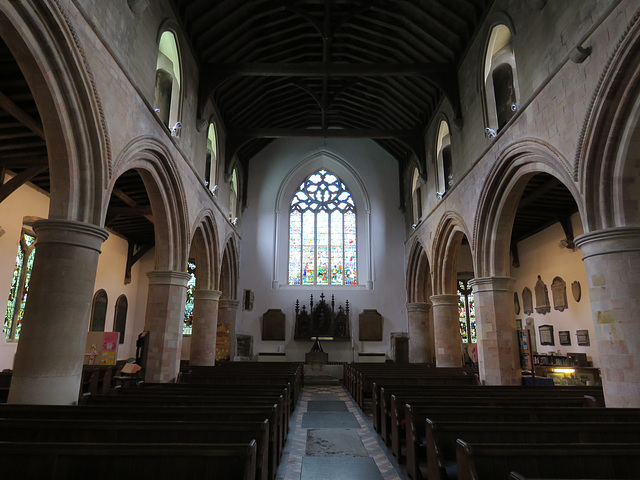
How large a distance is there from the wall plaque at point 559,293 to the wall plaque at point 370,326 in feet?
18.7

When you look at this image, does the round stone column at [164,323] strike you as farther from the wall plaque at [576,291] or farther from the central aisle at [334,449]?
the wall plaque at [576,291]

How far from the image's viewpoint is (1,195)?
27.5 ft

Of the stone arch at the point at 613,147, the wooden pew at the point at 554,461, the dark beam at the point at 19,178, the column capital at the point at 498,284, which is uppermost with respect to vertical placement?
the dark beam at the point at 19,178

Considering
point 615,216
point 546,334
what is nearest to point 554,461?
point 615,216

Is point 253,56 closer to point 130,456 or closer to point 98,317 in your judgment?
point 98,317

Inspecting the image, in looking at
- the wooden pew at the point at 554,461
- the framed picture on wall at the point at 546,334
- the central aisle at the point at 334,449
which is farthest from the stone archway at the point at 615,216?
the framed picture on wall at the point at 546,334

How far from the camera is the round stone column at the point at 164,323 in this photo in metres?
8.07

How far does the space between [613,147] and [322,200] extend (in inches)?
488

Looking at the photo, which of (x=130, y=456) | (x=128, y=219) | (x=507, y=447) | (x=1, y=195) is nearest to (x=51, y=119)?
(x=130, y=456)

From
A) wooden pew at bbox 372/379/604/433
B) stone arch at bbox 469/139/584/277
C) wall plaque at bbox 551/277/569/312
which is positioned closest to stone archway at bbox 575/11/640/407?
wooden pew at bbox 372/379/604/433

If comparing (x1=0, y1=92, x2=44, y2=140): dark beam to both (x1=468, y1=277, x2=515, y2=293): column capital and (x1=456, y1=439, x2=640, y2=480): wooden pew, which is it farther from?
(x1=468, y1=277, x2=515, y2=293): column capital

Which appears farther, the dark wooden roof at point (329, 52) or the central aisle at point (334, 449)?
the dark wooden roof at point (329, 52)

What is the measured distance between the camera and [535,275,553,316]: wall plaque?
1355cm

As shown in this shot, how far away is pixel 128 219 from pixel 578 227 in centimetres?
1315
